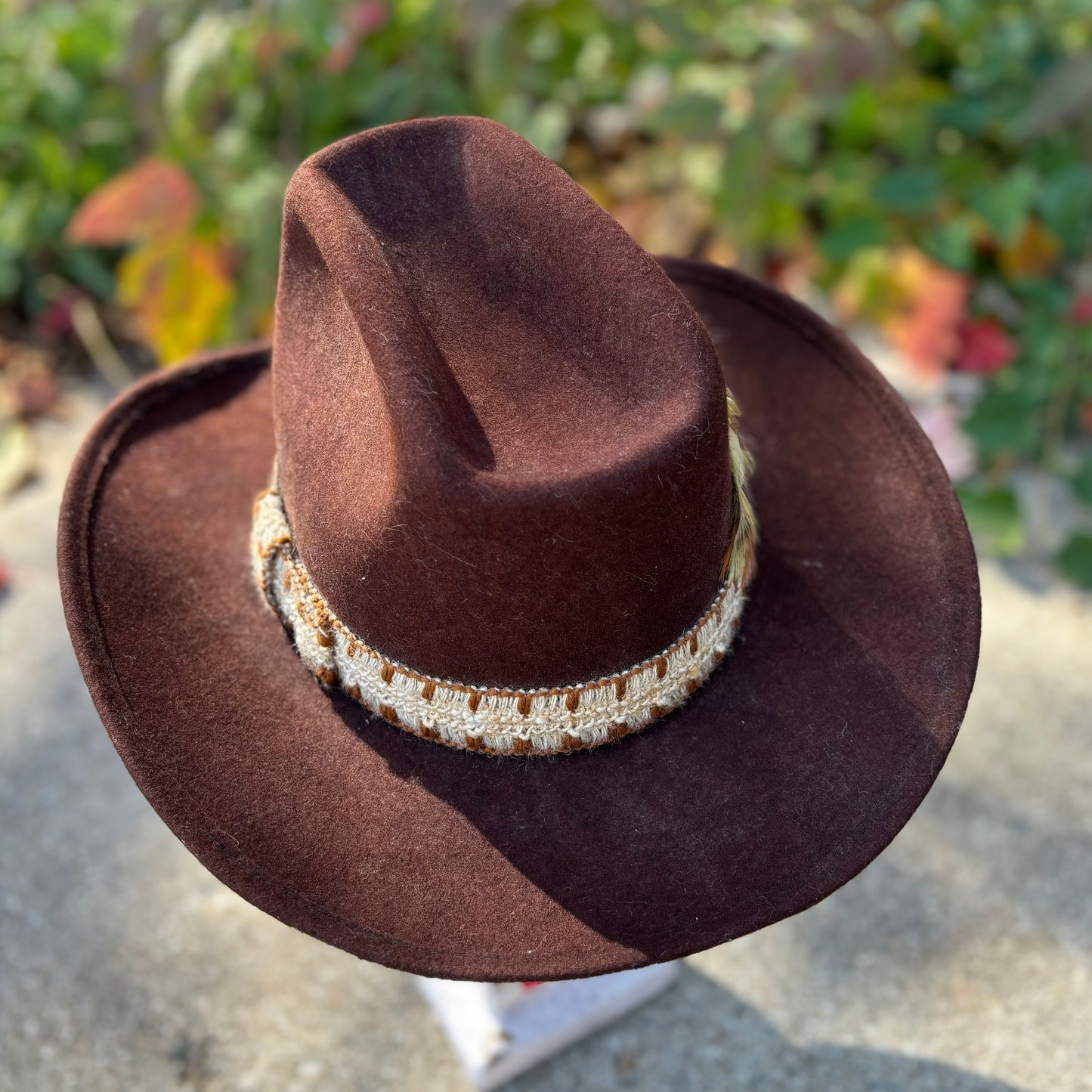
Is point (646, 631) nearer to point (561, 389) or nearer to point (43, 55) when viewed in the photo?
point (561, 389)

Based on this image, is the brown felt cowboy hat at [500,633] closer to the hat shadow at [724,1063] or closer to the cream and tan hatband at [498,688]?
the cream and tan hatband at [498,688]

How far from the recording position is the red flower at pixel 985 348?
8.91 feet

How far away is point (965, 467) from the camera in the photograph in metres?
2.63

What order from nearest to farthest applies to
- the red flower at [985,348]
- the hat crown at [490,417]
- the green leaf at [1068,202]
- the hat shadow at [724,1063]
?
1. the hat crown at [490,417]
2. the hat shadow at [724,1063]
3. the green leaf at [1068,202]
4. the red flower at [985,348]

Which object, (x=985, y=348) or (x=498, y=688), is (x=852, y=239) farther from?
(x=498, y=688)

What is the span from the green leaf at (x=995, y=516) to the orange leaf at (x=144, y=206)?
198 cm

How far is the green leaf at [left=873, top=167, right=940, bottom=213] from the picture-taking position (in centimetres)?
255

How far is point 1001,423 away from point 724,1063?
1.56 meters

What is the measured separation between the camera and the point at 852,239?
2.68 m

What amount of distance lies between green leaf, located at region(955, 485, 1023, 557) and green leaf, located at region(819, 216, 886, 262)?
0.68 m

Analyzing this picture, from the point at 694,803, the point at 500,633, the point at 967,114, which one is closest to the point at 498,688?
the point at 500,633

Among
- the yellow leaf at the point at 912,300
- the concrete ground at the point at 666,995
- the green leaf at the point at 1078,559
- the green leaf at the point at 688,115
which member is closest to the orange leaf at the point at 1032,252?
the yellow leaf at the point at 912,300

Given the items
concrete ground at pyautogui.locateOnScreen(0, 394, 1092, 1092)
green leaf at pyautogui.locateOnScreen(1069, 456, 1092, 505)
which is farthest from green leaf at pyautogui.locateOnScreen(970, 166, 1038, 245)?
concrete ground at pyautogui.locateOnScreen(0, 394, 1092, 1092)

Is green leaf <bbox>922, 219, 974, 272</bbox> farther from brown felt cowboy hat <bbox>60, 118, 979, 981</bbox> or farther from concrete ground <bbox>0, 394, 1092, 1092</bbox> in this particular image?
brown felt cowboy hat <bbox>60, 118, 979, 981</bbox>
